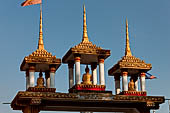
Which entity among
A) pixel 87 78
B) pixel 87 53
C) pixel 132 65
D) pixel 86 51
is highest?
pixel 86 51

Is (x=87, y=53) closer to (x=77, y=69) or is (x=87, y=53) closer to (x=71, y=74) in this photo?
(x=77, y=69)

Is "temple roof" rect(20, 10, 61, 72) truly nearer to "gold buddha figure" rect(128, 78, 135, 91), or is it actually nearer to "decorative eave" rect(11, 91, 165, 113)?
"decorative eave" rect(11, 91, 165, 113)

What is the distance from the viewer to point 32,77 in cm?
3341

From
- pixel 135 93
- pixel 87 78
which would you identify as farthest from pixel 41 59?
pixel 135 93

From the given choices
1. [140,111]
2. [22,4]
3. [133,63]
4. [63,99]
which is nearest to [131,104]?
[140,111]

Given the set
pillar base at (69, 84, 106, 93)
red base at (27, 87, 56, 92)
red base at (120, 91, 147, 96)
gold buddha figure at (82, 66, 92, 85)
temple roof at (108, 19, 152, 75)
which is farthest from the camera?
temple roof at (108, 19, 152, 75)

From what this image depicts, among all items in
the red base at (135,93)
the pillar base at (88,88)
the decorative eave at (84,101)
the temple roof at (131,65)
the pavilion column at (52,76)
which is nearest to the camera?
the decorative eave at (84,101)

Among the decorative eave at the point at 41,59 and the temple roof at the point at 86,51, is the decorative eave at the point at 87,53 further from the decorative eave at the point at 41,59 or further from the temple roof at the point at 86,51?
the decorative eave at the point at 41,59

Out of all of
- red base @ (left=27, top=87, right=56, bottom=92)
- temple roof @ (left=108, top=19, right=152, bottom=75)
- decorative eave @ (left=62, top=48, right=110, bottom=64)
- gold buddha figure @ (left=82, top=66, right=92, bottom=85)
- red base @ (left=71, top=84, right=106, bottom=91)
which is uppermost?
decorative eave @ (left=62, top=48, right=110, bottom=64)

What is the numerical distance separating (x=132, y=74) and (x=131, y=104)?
13.9ft

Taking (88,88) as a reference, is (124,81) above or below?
above

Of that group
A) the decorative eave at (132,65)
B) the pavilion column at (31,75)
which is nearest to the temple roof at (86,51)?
the decorative eave at (132,65)

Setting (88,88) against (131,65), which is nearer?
(88,88)

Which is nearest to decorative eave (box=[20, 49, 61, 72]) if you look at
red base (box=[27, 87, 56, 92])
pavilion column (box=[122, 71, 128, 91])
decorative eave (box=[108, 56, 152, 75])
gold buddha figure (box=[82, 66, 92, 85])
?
red base (box=[27, 87, 56, 92])
